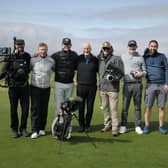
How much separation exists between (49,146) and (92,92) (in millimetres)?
2218

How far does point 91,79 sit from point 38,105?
155 centimetres

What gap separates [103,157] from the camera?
7809 millimetres

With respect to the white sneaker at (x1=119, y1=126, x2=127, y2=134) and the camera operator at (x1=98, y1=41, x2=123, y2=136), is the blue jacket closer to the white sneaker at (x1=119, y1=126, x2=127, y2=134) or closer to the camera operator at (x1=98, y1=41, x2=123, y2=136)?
the camera operator at (x1=98, y1=41, x2=123, y2=136)

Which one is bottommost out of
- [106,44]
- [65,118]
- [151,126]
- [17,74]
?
[151,126]

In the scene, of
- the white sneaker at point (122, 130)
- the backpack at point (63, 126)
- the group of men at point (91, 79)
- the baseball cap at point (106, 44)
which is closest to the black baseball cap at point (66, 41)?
the group of men at point (91, 79)

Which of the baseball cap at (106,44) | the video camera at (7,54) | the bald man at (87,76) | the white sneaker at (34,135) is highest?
the baseball cap at (106,44)

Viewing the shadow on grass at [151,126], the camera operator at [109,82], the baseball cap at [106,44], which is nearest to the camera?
the baseball cap at [106,44]

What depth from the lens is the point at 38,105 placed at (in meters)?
9.77

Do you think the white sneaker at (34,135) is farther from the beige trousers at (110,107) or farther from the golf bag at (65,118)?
the beige trousers at (110,107)

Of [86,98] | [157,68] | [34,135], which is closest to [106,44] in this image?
[157,68]

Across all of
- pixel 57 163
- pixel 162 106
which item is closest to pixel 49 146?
pixel 57 163

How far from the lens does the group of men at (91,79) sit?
9.64 metres

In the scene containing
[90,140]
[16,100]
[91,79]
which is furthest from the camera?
[91,79]

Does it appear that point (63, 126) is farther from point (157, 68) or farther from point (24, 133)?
point (157, 68)
